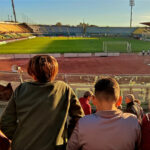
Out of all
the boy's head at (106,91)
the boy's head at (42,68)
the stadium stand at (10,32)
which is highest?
the stadium stand at (10,32)

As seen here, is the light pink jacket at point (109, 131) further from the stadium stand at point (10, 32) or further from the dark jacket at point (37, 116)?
the stadium stand at point (10, 32)

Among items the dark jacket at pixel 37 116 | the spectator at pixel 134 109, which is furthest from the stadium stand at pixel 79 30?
the dark jacket at pixel 37 116

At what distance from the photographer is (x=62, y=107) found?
1677mm

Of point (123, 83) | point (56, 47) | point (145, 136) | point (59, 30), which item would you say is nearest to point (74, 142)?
point (145, 136)

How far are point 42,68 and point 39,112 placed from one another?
42 cm

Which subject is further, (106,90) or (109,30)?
(109,30)

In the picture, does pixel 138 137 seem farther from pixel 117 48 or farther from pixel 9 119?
pixel 117 48

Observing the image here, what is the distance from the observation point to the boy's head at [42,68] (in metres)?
1.65

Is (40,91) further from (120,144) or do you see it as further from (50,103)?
(120,144)

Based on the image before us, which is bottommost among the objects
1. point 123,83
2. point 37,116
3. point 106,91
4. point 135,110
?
point 123,83

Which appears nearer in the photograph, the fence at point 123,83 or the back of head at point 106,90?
the back of head at point 106,90

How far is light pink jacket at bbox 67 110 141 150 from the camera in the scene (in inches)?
58.4

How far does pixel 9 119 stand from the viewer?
5.51 feet

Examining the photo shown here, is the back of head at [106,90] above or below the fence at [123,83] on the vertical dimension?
above
